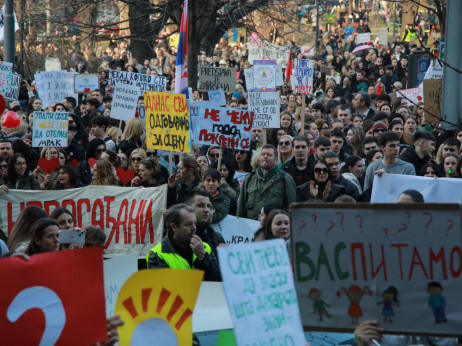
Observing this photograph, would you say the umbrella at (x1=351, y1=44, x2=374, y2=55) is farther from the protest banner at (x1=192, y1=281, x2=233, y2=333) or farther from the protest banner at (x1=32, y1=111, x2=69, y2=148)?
the protest banner at (x1=192, y1=281, x2=233, y2=333)

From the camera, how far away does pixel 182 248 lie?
591cm

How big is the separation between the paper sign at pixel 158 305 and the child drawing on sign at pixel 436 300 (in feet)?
3.54

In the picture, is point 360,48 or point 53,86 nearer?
point 53,86

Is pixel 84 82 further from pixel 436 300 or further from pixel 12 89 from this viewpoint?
pixel 436 300

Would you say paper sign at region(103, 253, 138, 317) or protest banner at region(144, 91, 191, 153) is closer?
paper sign at region(103, 253, 138, 317)

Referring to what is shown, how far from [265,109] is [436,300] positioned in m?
8.59

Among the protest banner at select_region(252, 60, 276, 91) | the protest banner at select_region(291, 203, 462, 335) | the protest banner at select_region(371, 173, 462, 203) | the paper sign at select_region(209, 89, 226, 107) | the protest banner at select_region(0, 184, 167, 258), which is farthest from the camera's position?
Answer: the protest banner at select_region(252, 60, 276, 91)

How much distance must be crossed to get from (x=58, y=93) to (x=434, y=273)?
1371 cm

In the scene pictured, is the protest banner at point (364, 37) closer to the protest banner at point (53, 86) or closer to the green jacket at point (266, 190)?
the protest banner at point (53, 86)

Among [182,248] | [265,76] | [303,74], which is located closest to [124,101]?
[303,74]

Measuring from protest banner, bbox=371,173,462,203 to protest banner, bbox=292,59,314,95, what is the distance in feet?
26.5

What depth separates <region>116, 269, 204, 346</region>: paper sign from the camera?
4098 mm

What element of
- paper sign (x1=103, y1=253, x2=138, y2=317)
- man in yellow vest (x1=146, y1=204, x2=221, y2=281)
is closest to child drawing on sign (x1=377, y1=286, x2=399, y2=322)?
paper sign (x1=103, y1=253, x2=138, y2=317)

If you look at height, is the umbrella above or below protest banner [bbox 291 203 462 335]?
above
